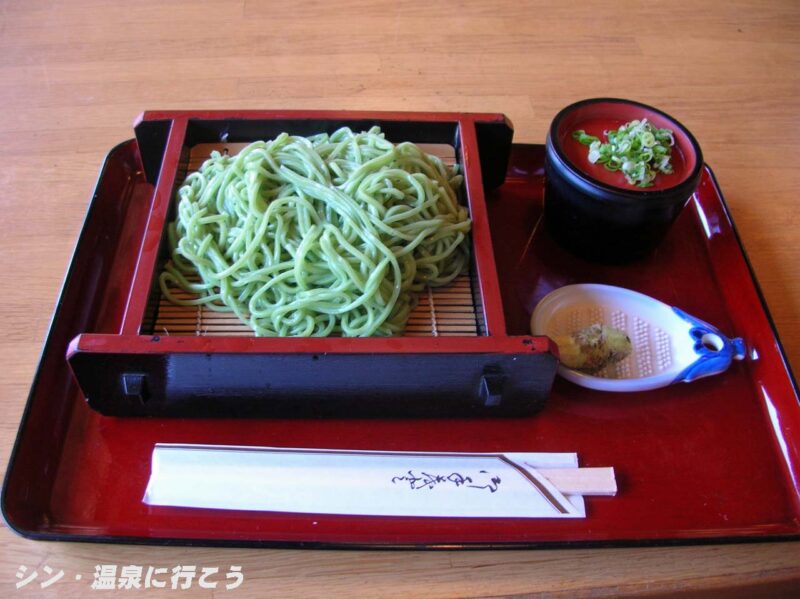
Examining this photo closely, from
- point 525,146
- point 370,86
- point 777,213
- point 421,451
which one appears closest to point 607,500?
point 421,451

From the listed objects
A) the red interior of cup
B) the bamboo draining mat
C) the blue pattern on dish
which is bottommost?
the blue pattern on dish

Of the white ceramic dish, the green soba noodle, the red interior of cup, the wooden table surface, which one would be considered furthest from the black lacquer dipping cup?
the wooden table surface

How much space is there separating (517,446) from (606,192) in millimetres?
540

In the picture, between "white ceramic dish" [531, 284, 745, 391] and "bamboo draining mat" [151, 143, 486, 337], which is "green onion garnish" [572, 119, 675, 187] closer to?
"white ceramic dish" [531, 284, 745, 391]

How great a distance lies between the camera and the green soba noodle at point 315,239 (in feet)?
4.18

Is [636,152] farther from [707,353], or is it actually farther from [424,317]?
[424,317]

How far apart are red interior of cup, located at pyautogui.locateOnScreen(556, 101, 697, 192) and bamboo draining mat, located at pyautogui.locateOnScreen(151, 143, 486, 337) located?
1.17 feet

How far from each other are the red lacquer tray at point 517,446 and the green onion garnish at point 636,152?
26 cm

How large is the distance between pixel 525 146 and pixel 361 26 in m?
0.92

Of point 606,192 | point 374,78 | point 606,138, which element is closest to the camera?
point 606,192

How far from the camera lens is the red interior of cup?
4.58ft

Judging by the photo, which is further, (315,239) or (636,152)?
(636,152)

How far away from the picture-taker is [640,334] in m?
1.38

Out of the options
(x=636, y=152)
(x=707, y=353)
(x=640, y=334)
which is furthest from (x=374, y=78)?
(x=707, y=353)
